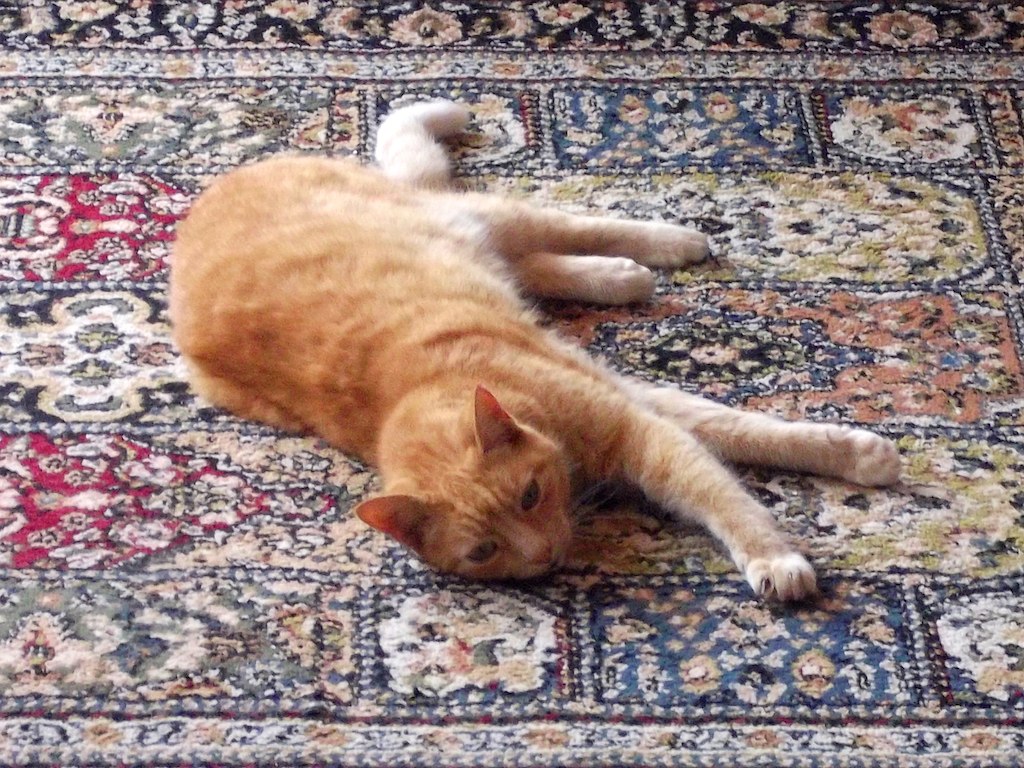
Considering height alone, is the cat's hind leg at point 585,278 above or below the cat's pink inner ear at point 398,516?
above

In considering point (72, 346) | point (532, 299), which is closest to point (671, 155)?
point (532, 299)

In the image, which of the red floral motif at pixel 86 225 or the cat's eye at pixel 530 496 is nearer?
the cat's eye at pixel 530 496

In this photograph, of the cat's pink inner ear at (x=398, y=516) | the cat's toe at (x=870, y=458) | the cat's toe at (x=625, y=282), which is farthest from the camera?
the cat's toe at (x=625, y=282)

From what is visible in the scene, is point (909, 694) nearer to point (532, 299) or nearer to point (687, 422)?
point (687, 422)

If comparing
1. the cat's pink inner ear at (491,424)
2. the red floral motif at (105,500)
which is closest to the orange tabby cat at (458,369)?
the cat's pink inner ear at (491,424)

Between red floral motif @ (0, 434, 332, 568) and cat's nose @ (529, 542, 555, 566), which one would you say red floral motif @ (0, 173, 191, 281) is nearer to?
red floral motif @ (0, 434, 332, 568)

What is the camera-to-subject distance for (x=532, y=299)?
219cm

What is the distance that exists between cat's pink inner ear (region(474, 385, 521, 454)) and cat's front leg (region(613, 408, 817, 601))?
217 mm

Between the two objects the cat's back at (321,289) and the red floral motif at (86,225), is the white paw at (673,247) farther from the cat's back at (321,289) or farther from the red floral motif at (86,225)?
the red floral motif at (86,225)

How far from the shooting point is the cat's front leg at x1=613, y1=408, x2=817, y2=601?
1.68 m

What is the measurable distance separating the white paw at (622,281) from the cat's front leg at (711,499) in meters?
0.35

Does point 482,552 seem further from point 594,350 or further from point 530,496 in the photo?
point 594,350

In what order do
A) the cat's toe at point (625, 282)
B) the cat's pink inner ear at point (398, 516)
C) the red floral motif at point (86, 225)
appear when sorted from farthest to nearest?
the red floral motif at point (86, 225)
the cat's toe at point (625, 282)
the cat's pink inner ear at point (398, 516)

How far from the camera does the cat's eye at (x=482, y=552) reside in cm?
167
